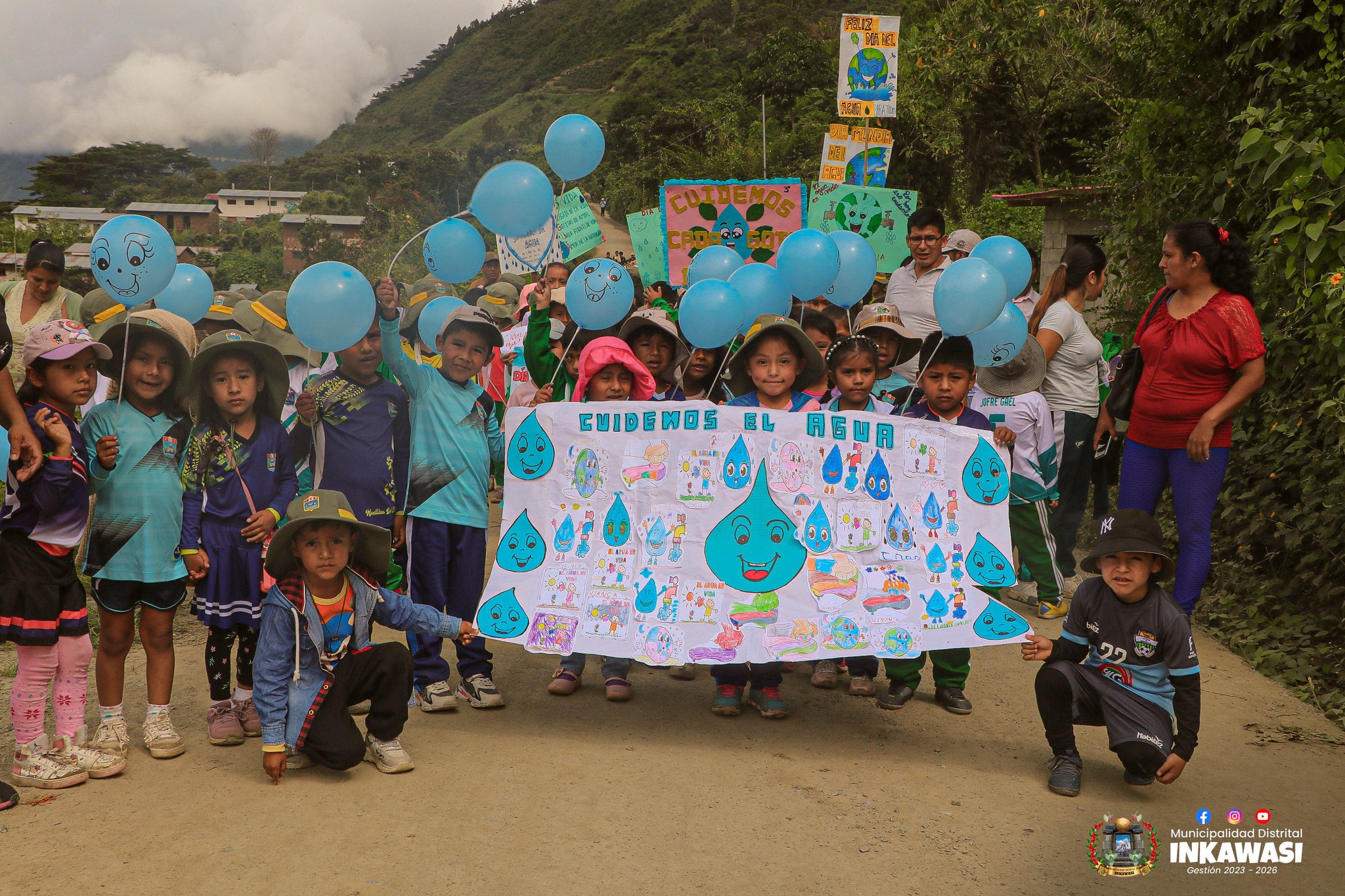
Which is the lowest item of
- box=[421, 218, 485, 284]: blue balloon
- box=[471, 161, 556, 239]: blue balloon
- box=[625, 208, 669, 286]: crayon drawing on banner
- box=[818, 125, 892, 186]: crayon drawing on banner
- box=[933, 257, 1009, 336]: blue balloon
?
box=[933, 257, 1009, 336]: blue balloon

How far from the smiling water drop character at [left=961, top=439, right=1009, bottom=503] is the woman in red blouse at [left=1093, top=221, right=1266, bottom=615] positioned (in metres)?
0.85

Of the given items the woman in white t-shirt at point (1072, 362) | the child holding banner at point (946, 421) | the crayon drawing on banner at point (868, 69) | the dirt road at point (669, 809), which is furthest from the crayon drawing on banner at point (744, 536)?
the crayon drawing on banner at point (868, 69)

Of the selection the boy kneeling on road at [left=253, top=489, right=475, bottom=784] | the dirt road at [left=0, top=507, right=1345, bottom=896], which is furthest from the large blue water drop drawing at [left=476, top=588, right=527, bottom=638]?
the dirt road at [left=0, top=507, right=1345, bottom=896]

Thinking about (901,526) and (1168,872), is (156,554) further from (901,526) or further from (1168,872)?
(1168,872)

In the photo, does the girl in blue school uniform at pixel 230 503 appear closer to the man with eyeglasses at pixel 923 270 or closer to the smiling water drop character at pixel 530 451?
the smiling water drop character at pixel 530 451

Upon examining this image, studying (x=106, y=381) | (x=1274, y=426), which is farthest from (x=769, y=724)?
(x=106, y=381)

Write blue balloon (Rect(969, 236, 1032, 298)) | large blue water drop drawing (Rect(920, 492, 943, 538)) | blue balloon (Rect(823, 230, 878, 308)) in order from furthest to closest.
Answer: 1. blue balloon (Rect(823, 230, 878, 308))
2. blue balloon (Rect(969, 236, 1032, 298))
3. large blue water drop drawing (Rect(920, 492, 943, 538))

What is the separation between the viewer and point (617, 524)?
440cm

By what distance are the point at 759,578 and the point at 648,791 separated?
3.26 feet

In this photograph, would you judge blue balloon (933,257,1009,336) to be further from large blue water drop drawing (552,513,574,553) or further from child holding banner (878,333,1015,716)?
large blue water drop drawing (552,513,574,553)

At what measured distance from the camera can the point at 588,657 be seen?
17.6 ft

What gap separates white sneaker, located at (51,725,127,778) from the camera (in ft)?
12.1

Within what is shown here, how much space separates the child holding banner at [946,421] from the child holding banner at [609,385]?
117 cm

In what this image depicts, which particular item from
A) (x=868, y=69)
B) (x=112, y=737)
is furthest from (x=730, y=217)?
(x=112, y=737)
